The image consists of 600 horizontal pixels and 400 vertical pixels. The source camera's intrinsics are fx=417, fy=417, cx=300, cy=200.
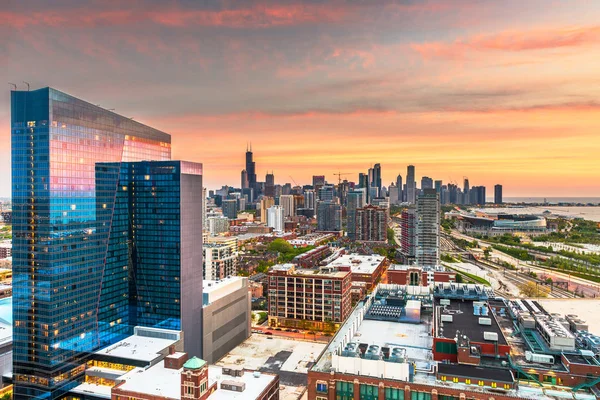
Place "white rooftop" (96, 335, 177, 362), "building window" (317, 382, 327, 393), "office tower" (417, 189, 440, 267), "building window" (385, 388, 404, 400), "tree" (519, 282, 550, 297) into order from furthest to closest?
"office tower" (417, 189, 440, 267) → "tree" (519, 282, 550, 297) → "white rooftop" (96, 335, 177, 362) → "building window" (317, 382, 327, 393) → "building window" (385, 388, 404, 400)

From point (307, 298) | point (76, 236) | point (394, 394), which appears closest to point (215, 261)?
point (307, 298)

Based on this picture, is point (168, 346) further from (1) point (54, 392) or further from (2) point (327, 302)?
(2) point (327, 302)

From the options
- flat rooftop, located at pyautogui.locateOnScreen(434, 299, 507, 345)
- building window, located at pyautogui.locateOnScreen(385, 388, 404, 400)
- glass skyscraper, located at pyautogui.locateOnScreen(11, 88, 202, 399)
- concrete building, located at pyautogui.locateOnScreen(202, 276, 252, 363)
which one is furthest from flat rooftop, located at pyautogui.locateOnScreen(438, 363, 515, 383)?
concrete building, located at pyautogui.locateOnScreen(202, 276, 252, 363)

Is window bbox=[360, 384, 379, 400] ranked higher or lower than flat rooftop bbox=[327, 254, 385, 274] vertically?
higher

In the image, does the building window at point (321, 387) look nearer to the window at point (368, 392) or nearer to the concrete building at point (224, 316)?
the window at point (368, 392)

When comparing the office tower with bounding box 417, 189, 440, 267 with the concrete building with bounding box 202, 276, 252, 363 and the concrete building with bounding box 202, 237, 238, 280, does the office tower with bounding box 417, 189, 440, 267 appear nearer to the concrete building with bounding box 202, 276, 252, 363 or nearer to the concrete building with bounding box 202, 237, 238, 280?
the concrete building with bounding box 202, 237, 238, 280

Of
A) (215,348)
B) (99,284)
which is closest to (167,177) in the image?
(99,284)
